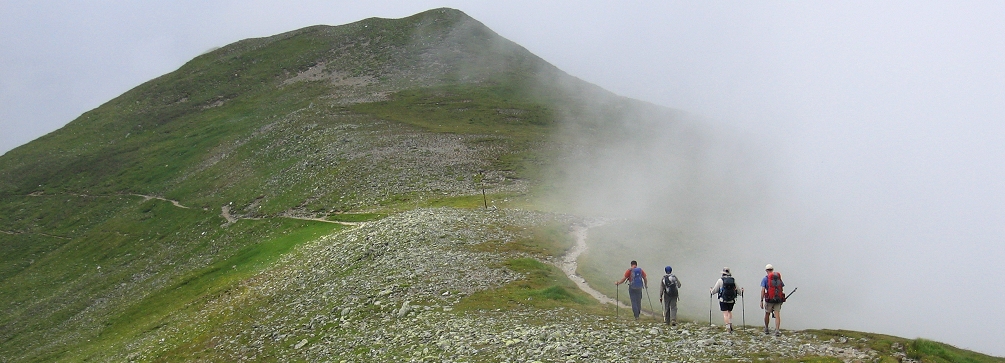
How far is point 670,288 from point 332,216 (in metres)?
52.2

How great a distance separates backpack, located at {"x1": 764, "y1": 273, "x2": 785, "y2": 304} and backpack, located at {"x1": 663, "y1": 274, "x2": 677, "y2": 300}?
154 inches

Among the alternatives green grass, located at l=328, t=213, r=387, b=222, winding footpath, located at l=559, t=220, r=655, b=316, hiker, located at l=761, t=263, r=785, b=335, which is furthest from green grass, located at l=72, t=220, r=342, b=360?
hiker, located at l=761, t=263, r=785, b=335

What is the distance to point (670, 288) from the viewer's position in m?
31.2

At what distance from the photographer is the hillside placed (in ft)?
114

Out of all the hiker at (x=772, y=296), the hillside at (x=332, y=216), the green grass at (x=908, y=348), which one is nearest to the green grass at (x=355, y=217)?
the hillside at (x=332, y=216)

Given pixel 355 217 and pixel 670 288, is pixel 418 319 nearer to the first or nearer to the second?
pixel 670 288

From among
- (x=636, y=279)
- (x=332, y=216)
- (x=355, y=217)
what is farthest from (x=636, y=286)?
(x=332, y=216)

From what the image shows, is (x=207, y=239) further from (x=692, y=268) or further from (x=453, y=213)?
(x=692, y=268)

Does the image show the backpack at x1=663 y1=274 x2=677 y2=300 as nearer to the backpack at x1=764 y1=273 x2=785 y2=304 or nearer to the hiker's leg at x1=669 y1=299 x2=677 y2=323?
the hiker's leg at x1=669 y1=299 x2=677 y2=323

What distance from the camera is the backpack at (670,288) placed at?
31078mm

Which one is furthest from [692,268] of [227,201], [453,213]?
[227,201]

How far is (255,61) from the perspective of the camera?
178875mm

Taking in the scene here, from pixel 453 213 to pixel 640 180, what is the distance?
4933 centimetres

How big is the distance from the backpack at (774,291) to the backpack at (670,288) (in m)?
3.91
